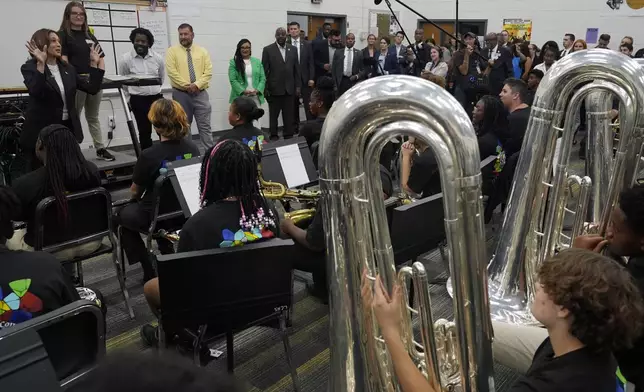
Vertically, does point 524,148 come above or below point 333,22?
below

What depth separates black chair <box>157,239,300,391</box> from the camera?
1.70 m

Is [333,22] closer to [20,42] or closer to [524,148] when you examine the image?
[20,42]

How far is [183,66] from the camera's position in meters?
5.25

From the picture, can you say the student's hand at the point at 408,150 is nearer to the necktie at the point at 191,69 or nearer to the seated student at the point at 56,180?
the seated student at the point at 56,180

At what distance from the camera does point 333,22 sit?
880 centimetres

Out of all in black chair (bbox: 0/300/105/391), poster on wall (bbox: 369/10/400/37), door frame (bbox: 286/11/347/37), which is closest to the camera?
black chair (bbox: 0/300/105/391)

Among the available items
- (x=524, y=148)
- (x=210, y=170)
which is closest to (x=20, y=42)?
(x=210, y=170)

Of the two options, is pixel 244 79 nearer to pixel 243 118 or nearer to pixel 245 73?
pixel 245 73

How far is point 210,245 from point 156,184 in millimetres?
856

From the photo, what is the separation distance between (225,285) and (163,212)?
3.70ft

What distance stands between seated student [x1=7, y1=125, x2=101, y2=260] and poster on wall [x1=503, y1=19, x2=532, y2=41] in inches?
357

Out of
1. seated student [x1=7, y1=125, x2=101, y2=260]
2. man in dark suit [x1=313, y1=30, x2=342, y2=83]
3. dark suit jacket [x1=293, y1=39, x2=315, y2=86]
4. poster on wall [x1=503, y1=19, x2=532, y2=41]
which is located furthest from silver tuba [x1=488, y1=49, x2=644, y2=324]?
poster on wall [x1=503, y1=19, x2=532, y2=41]

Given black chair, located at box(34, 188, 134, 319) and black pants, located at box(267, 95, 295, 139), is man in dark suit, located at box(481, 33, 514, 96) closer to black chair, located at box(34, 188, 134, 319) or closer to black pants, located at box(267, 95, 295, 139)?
black pants, located at box(267, 95, 295, 139)

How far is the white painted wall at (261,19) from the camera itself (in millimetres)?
5230
